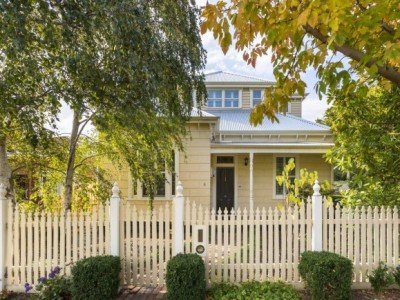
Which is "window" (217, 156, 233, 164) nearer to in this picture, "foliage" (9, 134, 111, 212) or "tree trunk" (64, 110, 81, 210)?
"foliage" (9, 134, 111, 212)

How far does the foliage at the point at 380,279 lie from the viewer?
5465mm

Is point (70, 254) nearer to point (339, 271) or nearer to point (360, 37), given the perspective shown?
point (339, 271)

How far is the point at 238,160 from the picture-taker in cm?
1426

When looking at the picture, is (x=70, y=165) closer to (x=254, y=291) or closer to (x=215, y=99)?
(x=254, y=291)

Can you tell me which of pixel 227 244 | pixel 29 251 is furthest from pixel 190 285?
pixel 29 251

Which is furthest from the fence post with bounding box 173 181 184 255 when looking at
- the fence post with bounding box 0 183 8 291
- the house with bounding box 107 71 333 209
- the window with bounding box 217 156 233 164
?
the window with bounding box 217 156 233 164

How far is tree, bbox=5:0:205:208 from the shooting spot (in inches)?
201

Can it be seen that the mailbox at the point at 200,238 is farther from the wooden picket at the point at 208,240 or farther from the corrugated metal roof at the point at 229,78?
the corrugated metal roof at the point at 229,78

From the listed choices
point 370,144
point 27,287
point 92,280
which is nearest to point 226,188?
point 370,144

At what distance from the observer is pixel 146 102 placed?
19.3 ft

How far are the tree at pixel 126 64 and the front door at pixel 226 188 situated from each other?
7.30 m

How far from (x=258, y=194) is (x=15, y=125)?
33.1 feet

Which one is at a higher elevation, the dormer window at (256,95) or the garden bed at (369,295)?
the dormer window at (256,95)

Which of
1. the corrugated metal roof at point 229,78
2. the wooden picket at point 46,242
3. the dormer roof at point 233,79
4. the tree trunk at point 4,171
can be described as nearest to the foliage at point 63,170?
the tree trunk at point 4,171
